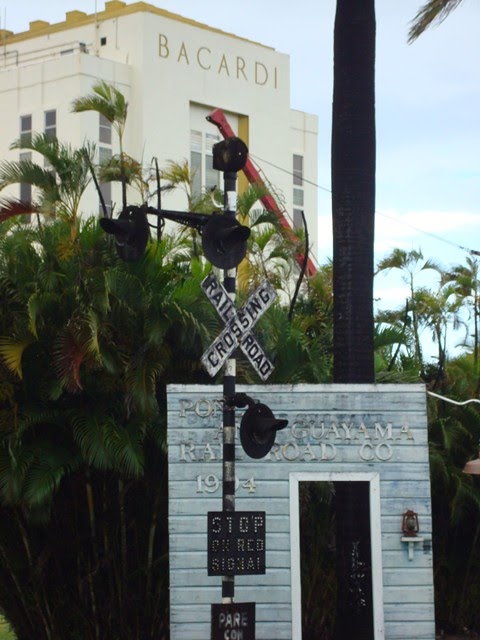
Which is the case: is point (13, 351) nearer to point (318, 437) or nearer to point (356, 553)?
point (318, 437)

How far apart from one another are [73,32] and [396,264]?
26794mm

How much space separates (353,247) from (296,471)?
2.81 m

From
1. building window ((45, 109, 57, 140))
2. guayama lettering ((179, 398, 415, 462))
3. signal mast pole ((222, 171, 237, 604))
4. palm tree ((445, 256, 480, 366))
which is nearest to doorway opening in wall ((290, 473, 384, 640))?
guayama lettering ((179, 398, 415, 462))

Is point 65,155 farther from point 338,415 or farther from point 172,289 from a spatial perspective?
point 338,415

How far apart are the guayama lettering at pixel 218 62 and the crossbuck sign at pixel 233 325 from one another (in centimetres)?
3892

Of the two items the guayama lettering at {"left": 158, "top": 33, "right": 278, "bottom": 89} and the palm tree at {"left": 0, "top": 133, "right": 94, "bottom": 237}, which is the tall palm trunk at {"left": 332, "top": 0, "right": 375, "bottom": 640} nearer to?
the palm tree at {"left": 0, "top": 133, "right": 94, "bottom": 237}

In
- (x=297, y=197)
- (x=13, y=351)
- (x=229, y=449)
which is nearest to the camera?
(x=229, y=449)

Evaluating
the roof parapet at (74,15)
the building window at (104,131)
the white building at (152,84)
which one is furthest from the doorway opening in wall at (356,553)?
the roof parapet at (74,15)

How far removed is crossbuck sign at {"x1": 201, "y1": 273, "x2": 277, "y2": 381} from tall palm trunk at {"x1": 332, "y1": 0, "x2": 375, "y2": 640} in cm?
374

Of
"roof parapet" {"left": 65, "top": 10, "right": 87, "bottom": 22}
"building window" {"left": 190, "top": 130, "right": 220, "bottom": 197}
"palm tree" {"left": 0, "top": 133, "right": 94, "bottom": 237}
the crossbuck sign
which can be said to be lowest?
the crossbuck sign

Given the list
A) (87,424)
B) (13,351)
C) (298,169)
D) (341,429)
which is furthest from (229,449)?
(298,169)

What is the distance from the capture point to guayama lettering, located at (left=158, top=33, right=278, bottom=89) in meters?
51.2

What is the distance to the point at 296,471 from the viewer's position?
1612 cm

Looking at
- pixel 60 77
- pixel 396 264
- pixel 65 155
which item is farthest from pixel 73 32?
pixel 65 155
